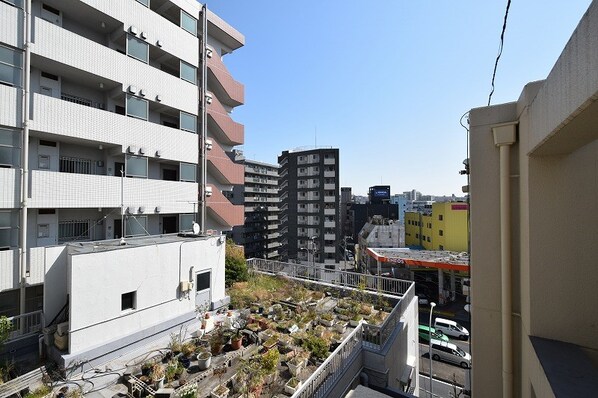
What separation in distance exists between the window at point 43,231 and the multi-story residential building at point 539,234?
13.7 meters

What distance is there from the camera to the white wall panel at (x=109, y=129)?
31.4 feet

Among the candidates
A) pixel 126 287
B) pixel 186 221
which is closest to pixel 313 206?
pixel 186 221

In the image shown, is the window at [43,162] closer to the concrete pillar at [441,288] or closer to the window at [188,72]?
the window at [188,72]

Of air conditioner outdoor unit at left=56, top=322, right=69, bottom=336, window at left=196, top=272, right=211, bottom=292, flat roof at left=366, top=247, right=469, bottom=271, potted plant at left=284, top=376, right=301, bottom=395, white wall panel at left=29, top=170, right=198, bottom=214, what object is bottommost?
flat roof at left=366, top=247, right=469, bottom=271

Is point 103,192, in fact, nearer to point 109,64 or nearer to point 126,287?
point 126,287

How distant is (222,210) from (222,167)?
2.76 meters

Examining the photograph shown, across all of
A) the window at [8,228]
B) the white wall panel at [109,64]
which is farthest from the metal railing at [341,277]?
the window at [8,228]

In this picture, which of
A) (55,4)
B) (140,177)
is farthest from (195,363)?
(55,4)

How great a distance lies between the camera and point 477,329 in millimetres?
4465

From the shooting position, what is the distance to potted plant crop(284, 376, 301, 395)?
6.16 m

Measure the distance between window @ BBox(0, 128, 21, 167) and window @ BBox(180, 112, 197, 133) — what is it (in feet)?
21.5

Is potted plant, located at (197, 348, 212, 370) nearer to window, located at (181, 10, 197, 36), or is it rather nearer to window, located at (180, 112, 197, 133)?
window, located at (180, 112, 197, 133)

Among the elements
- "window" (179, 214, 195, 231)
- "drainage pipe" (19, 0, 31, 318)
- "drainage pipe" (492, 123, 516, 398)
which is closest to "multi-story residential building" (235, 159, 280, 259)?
"window" (179, 214, 195, 231)

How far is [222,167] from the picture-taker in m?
17.1
